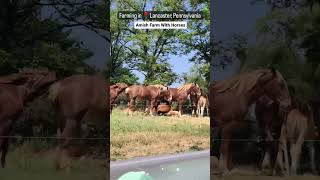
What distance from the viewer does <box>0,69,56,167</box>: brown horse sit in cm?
755

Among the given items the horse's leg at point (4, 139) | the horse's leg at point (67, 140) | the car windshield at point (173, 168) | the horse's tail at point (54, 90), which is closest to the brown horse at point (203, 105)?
the car windshield at point (173, 168)

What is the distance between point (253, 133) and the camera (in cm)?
726

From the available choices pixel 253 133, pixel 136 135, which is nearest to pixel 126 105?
pixel 136 135

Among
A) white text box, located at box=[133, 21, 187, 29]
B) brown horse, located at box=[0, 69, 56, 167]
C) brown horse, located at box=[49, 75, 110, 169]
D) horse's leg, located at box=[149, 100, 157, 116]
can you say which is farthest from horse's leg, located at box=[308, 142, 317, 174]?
brown horse, located at box=[0, 69, 56, 167]

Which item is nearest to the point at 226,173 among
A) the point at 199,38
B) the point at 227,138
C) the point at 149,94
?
the point at 227,138

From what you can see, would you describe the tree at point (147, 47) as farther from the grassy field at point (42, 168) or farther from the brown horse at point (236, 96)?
the grassy field at point (42, 168)

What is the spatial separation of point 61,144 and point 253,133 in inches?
93.7

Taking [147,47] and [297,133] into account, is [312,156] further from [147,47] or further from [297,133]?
[147,47]

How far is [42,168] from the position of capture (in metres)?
7.46

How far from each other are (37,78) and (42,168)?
1.13 metres

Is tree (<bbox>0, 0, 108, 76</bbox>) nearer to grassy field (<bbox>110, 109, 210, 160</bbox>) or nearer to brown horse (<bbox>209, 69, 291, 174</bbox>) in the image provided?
grassy field (<bbox>110, 109, 210, 160</bbox>)

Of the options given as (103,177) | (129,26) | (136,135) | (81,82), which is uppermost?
(129,26)

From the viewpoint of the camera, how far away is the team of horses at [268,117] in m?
7.25

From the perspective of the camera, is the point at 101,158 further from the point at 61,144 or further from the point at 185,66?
the point at 185,66
